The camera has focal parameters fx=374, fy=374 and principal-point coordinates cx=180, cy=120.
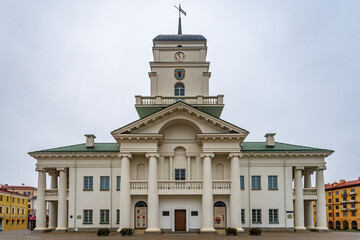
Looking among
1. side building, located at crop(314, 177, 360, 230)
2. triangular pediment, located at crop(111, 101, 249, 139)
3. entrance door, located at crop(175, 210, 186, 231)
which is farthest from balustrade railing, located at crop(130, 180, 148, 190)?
side building, located at crop(314, 177, 360, 230)

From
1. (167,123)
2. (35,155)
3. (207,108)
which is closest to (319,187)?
(207,108)

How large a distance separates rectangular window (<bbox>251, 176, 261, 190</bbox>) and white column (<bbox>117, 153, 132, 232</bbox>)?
14.0m

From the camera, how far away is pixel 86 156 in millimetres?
41719

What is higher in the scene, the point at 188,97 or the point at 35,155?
the point at 188,97

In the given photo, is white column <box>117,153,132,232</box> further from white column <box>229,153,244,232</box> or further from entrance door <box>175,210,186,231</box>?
white column <box>229,153,244,232</box>

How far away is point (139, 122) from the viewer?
118 ft

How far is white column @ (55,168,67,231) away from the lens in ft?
132

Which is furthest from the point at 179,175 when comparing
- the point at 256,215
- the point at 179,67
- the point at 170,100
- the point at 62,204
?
the point at 62,204

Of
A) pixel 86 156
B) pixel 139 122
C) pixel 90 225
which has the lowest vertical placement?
pixel 90 225

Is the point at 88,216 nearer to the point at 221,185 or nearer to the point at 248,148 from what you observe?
the point at 221,185

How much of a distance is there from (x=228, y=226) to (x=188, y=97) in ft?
46.9

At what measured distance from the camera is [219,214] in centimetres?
3728

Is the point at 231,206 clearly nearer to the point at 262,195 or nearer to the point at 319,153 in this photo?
the point at 262,195

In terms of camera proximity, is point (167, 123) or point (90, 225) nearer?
point (167, 123)
